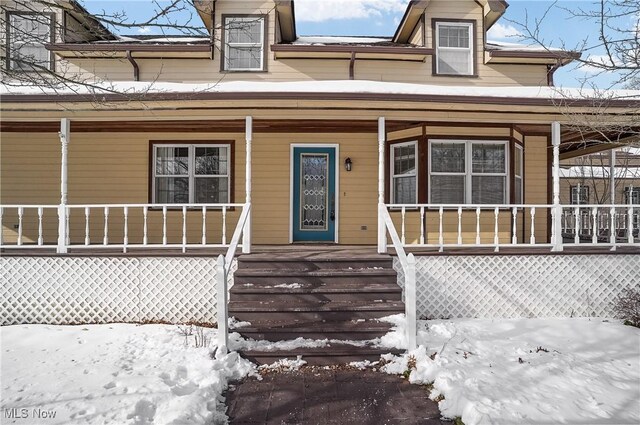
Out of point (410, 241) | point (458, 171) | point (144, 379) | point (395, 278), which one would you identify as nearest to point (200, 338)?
point (144, 379)

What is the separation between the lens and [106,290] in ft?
20.7

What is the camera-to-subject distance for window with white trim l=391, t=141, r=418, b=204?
8.16 m

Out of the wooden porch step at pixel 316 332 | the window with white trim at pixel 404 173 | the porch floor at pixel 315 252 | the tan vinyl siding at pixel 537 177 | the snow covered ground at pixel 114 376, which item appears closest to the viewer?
the snow covered ground at pixel 114 376

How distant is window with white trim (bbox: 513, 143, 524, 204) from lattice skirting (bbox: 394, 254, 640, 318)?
228 cm

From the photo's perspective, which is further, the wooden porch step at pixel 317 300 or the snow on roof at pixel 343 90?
the snow on roof at pixel 343 90

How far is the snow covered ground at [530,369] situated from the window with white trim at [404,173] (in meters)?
3.01

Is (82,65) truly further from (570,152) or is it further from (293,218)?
(570,152)

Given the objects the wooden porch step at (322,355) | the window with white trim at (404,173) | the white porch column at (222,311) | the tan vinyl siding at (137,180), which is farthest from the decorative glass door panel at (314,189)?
the wooden porch step at (322,355)

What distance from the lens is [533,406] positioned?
3.63m

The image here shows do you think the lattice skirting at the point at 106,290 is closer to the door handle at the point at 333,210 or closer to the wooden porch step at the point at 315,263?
the wooden porch step at the point at 315,263

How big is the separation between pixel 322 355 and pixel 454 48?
26.5 feet

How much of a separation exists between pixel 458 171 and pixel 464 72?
296cm

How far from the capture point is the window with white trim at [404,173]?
8156 mm

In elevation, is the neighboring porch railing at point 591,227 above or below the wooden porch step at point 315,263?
above
